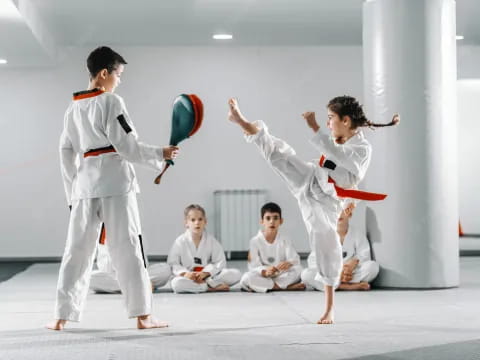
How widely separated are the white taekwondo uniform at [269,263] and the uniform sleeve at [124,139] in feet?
7.17

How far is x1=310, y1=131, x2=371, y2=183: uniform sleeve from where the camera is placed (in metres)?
3.99

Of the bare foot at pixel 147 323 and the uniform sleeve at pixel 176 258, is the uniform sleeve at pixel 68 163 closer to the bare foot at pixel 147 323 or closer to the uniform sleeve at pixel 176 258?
the bare foot at pixel 147 323

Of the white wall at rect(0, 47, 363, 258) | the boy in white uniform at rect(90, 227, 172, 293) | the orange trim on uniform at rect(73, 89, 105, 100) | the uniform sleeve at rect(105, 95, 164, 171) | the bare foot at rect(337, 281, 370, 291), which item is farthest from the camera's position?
the white wall at rect(0, 47, 363, 258)

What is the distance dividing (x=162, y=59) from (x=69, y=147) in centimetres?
523

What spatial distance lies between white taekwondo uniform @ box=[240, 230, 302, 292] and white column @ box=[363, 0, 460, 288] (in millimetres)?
681

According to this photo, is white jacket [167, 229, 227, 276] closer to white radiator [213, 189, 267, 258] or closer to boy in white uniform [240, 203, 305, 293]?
boy in white uniform [240, 203, 305, 293]

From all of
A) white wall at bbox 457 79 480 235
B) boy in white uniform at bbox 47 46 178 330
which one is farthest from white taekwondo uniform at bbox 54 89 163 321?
white wall at bbox 457 79 480 235

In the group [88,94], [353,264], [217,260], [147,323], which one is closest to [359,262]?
[353,264]

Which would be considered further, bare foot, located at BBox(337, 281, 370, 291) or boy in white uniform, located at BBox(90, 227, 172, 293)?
boy in white uniform, located at BBox(90, 227, 172, 293)

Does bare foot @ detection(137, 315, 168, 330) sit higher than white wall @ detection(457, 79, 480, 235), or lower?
lower

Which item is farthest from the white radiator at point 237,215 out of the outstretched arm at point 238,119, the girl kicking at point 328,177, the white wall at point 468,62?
the outstretched arm at point 238,119

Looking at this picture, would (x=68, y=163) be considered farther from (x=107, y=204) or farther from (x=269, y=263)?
(x=269, y=263)

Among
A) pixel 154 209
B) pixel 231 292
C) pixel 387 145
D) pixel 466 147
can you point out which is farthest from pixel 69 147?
pixel 466 147

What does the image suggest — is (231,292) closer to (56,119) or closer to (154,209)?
(154,209)
